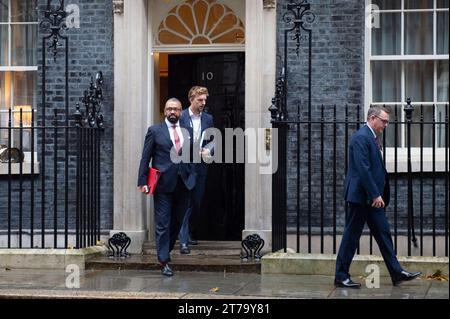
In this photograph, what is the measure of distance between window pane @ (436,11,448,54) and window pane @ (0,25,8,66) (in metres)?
5.53

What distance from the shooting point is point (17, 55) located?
1284 cm

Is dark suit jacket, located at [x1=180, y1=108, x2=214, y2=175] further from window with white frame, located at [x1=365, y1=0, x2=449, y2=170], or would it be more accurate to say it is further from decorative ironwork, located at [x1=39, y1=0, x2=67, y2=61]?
window with white frame, located at [x1=365, y1=0, x2=449, y2=170]

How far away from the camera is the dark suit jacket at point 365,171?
9.23 metres

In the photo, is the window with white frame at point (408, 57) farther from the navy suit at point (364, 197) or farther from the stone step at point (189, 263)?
the navy suit at point (364, 197)

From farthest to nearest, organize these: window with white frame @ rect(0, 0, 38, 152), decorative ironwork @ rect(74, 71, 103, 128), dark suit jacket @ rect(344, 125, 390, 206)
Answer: window with white frame @ rect(0, 0, 38, 152) → decorative ironwork @ rect(74, 71, 103, 128) → dark suit jacket @ rect(344, 125, 390, 206)

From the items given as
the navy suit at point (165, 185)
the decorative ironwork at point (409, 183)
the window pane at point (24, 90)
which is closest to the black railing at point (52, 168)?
the window pane at point (24, 90)

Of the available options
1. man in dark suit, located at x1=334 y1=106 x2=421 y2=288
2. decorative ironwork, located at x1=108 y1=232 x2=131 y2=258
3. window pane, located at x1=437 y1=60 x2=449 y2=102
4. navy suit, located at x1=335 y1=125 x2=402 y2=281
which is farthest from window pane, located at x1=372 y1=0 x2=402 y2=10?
decorative ironwork, located at x1=108 y1=232 x2=131 y2=258

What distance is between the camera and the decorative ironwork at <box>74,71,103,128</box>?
11.7 metres

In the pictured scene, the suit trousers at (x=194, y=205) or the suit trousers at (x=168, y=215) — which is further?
the suit trousers at (x=194, y=205)

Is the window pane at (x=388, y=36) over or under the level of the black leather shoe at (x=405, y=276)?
over

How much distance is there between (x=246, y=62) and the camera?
11.9 meters

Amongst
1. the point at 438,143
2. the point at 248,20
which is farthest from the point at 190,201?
the point at 438,143

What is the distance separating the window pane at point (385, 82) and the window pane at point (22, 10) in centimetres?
446
